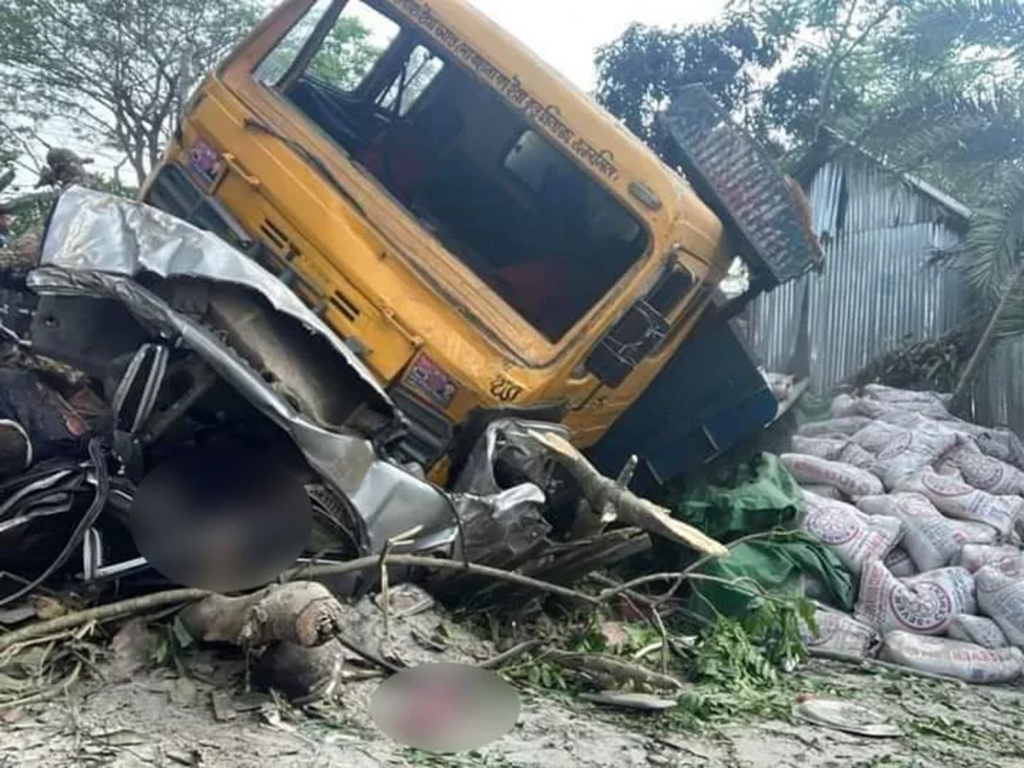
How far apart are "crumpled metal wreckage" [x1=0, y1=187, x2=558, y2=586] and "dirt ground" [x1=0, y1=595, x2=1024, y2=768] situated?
1.26 feet

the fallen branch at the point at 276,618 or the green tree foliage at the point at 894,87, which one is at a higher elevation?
the green tree foliage at the point at 894,87

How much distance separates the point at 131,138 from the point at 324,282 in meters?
12.0

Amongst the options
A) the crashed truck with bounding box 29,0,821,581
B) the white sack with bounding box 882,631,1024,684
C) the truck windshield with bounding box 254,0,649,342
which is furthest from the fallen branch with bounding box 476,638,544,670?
the white sack with bounding box 882,631,1024,684

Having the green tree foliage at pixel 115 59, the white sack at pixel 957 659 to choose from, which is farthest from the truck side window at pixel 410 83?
the green tree foliage at pixel 115 59

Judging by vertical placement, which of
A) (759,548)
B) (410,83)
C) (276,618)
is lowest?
(276,618)

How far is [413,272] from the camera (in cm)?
403

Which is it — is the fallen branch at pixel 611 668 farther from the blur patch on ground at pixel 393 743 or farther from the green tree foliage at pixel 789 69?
the green tree foliage at pixel 789 69

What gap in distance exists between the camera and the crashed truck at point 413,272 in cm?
286

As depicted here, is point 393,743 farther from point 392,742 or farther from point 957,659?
point 957,659

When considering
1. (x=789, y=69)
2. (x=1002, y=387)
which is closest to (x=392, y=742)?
(x=1002, y=387)

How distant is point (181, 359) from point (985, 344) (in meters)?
8.33

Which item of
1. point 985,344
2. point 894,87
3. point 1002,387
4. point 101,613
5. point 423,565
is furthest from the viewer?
point 894,87

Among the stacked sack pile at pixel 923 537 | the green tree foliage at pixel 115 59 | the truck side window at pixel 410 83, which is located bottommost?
the green tree foliage at pixel 115 59

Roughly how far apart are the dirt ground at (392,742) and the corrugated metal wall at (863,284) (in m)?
8.63
